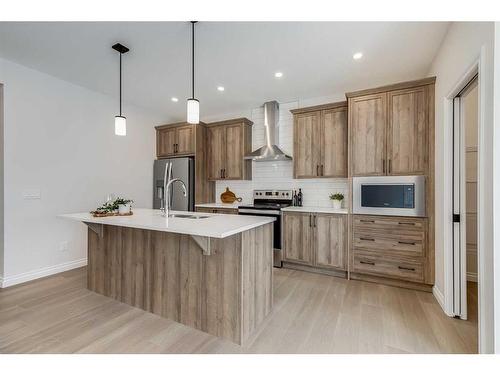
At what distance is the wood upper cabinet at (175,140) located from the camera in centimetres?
434

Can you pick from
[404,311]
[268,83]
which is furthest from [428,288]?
[268,83]

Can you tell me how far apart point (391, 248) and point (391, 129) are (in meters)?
1.45

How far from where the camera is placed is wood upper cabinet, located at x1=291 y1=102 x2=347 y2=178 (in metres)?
3.34

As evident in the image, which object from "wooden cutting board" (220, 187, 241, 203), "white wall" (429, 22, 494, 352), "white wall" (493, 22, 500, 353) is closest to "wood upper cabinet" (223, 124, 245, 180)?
"wooden cutting board" (220, 187, 241, 203)

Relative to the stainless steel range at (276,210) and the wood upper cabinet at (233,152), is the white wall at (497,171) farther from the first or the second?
the wood upper cabinet at (233,152)

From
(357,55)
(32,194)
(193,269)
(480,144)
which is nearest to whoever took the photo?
(480,144)

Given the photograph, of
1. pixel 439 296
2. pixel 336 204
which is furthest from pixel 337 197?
pixel 439 296

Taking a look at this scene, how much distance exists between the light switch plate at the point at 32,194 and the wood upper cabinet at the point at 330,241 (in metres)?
3.69

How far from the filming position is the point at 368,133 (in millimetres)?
2975

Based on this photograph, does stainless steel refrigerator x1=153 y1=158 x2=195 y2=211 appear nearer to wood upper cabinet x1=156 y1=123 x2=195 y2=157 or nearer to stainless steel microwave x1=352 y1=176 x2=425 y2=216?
wood upper cabinet x1=156 y1=123 x2=195 y2=157

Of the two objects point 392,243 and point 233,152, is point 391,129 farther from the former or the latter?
point 233,152

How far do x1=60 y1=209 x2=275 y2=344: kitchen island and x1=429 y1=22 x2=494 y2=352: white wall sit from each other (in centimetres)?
145

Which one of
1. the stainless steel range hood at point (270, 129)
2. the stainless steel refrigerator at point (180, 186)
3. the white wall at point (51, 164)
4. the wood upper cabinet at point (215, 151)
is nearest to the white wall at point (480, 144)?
the stainless steel range hood at point (270, 129)
